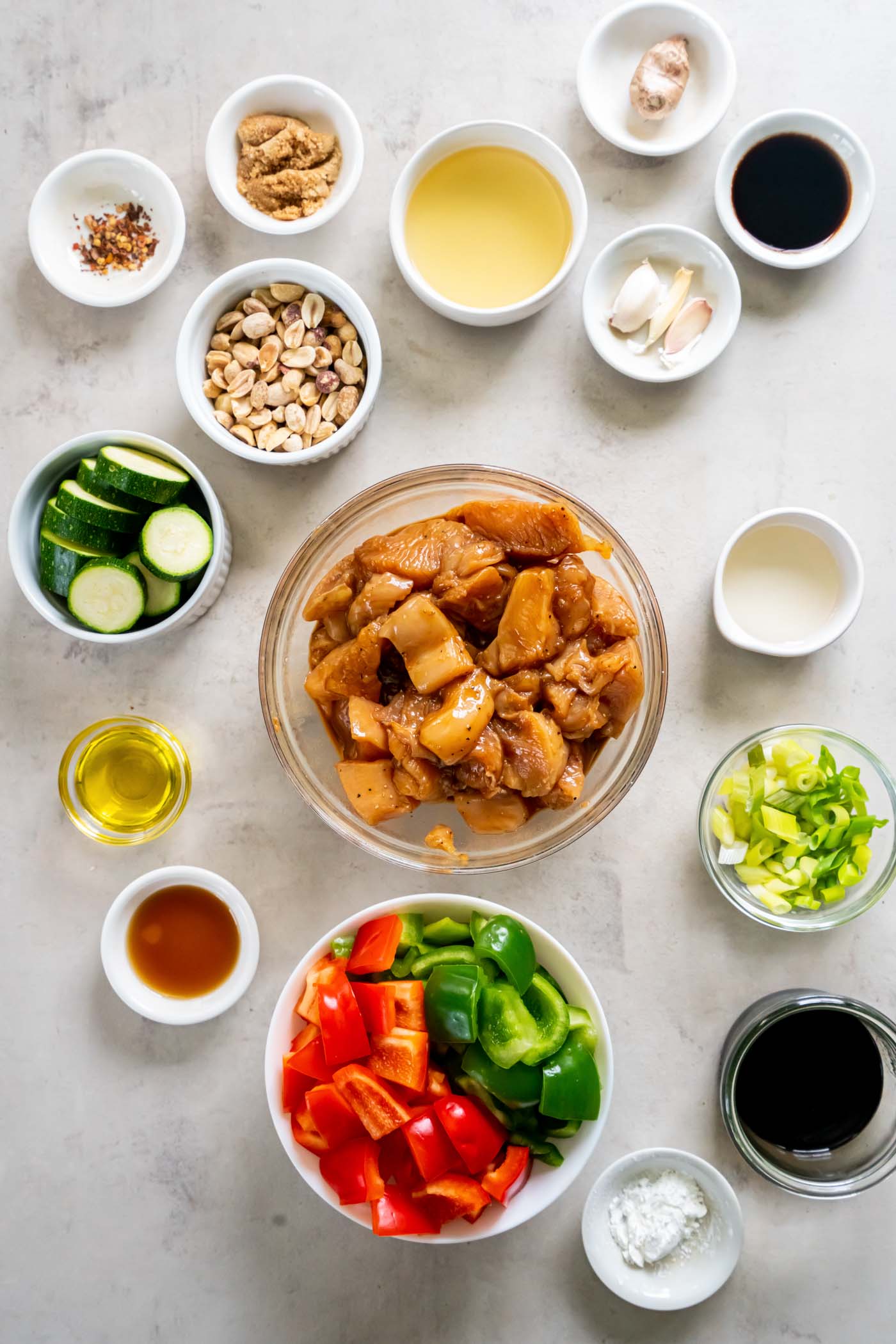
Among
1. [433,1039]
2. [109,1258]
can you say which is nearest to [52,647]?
[433,1039]

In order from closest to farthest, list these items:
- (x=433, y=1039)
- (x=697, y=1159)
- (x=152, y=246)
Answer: (x=433, y=1039) < (x=697, y=1159) < (x=152, y=246)

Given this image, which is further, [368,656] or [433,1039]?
[433,1039]

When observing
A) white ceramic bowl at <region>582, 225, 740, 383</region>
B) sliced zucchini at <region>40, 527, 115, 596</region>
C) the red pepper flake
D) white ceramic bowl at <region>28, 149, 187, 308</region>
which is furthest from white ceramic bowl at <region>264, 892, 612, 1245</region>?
the red pepper flake

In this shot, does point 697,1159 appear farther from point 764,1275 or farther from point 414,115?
point 414,115

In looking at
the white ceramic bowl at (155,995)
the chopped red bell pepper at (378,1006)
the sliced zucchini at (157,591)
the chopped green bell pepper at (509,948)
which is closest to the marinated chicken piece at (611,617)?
the chopped green bell pepper at (509,948)

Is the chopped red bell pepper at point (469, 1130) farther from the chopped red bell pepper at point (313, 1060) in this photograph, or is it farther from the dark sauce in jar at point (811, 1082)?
the dark sauce in jar at point (811, 1082)

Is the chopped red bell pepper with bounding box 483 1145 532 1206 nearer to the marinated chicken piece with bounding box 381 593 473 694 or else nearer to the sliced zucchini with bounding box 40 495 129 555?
the marinated chicken piece with bounding box 381 593 473 694
